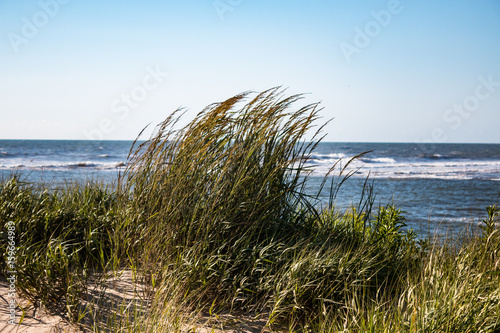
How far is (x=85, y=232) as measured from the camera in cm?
433

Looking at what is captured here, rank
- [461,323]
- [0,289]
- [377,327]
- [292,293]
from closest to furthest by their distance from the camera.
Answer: [461,323] → [377,327] → [292,293] → [0,289]

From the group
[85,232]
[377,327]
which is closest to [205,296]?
[377,327]

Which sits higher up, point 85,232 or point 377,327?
point 85,232

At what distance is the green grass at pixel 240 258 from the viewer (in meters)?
2.92

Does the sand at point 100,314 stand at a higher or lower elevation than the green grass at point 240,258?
lower

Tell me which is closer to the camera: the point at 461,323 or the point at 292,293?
the point at 461,323

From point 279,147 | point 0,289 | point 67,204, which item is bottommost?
point 0,289

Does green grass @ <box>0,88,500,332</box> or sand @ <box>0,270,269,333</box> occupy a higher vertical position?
green grass @ <box>0,88,500,332</box>

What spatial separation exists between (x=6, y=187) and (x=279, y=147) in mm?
3902

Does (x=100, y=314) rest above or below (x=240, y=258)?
below

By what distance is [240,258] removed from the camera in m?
3.43

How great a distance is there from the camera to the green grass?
2918mm

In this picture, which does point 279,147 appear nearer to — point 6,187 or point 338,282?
point 338,282

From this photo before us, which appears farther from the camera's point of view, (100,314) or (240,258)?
(240,258)
